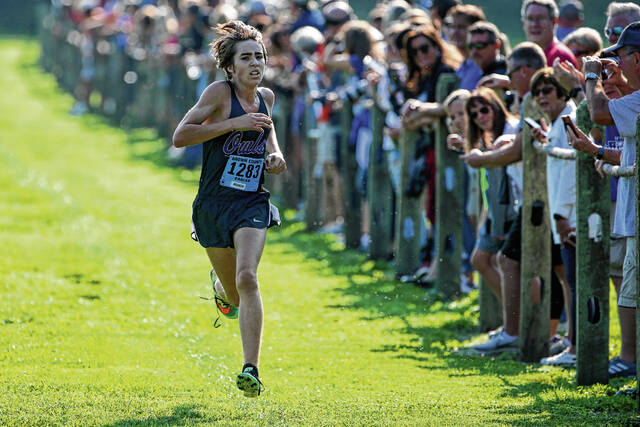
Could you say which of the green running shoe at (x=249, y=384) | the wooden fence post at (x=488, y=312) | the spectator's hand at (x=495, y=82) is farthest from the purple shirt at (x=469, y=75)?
the green running shoe at (x=249, y=384)

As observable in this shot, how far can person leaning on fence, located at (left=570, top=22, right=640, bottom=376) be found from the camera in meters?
7.24

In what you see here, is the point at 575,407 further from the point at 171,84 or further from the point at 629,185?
the point at 171,84

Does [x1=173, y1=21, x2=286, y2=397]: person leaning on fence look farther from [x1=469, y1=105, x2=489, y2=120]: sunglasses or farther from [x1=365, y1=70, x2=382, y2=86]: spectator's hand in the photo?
[x1=365, y1=70, x2=382, y2=86]: spectator's hand

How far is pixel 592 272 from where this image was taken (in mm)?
7902

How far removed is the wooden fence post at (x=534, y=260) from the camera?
9008 millimetres

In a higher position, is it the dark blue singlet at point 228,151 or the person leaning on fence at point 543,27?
the person leaning on fence at point 543,27

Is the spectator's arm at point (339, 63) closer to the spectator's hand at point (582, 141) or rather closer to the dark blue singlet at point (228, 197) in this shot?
the dark blue singlet at point (228, 197)

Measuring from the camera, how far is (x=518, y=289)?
9.48m

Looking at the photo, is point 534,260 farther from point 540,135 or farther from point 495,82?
point 495,82

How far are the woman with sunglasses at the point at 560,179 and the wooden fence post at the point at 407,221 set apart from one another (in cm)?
352

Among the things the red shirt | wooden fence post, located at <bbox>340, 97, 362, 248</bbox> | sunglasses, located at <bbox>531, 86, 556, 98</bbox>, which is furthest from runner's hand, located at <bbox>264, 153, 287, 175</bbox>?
wooden fence post, located at <bbox>340, 97, 362, 248</bbox>

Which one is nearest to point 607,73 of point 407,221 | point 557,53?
point 557,53

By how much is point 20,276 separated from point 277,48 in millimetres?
6499

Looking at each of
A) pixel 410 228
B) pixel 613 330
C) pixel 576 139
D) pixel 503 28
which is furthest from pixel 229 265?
pixel 503 28
